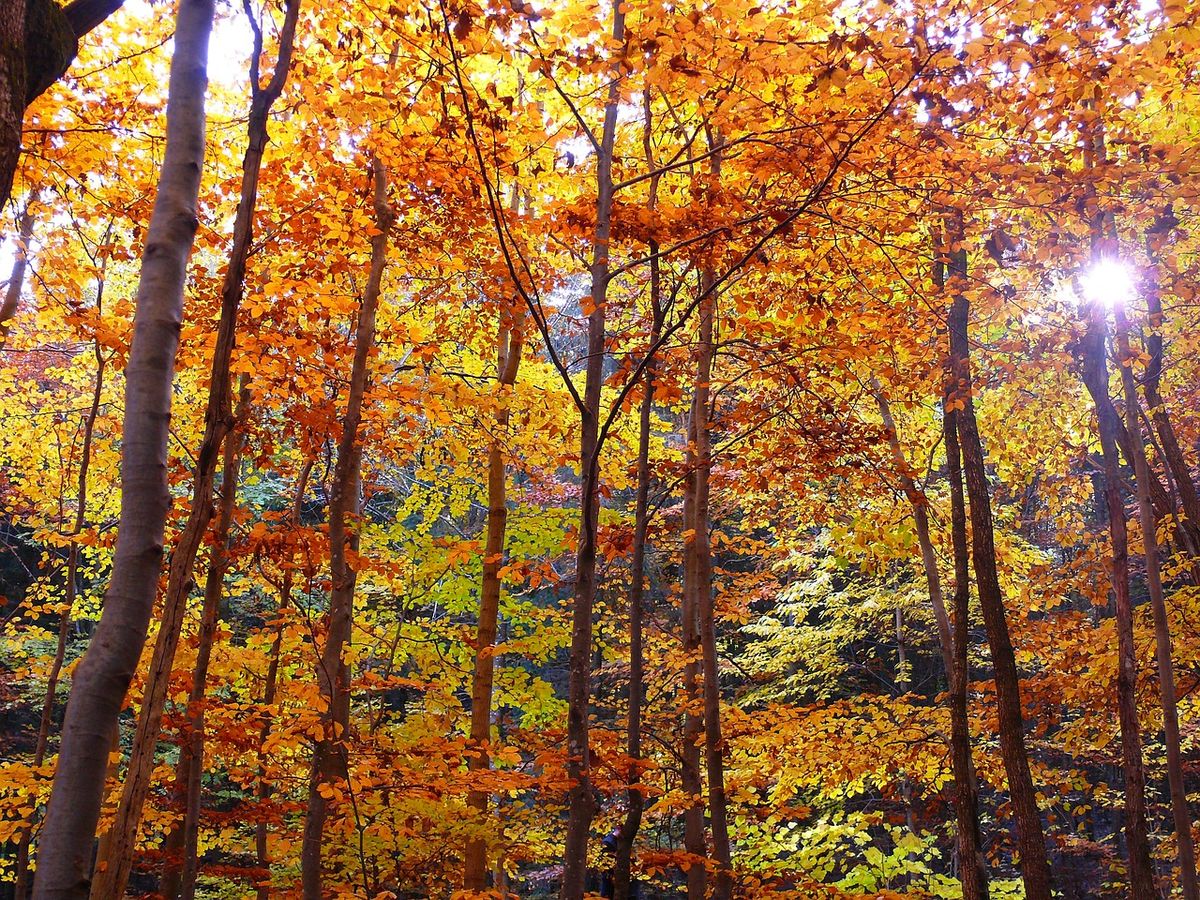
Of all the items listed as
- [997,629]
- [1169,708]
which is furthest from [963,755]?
[1169,708]

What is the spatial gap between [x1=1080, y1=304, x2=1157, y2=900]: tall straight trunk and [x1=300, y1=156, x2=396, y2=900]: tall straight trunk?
18.9ft

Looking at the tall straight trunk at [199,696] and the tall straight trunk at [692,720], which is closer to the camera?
the tall straight trunk at [199,696]

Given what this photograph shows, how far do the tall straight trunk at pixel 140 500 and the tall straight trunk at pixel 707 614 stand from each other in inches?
A: 165

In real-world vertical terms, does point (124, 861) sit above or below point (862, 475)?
below

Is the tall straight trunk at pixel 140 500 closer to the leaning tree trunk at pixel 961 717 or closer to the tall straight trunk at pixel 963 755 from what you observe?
the leaning tree trunk at pixel 961 717

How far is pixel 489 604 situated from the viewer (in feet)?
24.3

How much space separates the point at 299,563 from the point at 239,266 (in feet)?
13.9

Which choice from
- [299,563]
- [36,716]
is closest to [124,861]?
[299,563]

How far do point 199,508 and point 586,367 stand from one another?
306 centimetres

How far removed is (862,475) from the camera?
6547mm

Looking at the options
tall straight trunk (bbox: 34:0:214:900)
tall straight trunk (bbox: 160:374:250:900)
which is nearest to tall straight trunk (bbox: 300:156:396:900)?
tall straight trunk (bbox: 160:374:250:900)

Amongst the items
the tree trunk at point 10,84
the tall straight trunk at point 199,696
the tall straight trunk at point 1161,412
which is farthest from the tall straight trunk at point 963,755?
the tree trunk at point 10,84

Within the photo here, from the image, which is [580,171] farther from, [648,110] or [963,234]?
[963,234]

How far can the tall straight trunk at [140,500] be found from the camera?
1708 millimetres
